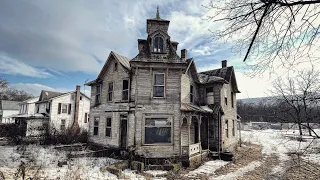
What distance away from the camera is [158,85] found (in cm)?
1510

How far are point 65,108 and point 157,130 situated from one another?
2615 centimetres

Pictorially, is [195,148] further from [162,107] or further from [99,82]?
[99,82]

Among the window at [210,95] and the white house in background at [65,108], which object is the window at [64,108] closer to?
the white house in background at [65,108]

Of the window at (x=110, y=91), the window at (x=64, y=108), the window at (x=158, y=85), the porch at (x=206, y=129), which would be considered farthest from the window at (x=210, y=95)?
the window at (x=64, y=108)

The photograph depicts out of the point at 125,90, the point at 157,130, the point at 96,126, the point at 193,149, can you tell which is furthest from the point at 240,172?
the point at 96,126

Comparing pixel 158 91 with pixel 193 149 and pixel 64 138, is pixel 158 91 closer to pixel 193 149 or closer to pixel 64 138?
pixel 193 149

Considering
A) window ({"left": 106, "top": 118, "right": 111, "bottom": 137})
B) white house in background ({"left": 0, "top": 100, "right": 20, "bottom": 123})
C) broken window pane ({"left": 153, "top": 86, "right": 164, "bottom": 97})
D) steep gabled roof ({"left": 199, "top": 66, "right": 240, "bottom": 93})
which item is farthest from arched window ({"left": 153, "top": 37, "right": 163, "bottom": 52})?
white house in background ({"left": 0, "top": 100, "right": 20, "bottom": 123})

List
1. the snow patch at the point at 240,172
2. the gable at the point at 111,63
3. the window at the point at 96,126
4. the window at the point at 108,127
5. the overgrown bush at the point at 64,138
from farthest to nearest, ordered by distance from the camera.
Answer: the overgrown bush at the point at 64,138, the window at the point at 96,126, the window at the point at 108,127, the gable at the point at 111,63, the snow patch at the point at 240,172

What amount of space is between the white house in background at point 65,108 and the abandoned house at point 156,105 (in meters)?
17.5

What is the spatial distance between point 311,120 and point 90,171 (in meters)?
11.1

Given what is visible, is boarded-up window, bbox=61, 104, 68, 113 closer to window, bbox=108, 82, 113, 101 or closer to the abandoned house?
the abandoned house

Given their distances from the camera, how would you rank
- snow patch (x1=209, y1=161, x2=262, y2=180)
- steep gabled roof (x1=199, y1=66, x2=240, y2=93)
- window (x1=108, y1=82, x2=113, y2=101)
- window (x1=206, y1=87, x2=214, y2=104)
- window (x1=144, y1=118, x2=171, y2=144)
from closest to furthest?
1. snow patch (x1=209, y1=161, x2=262, y2=180)
2. window (x1=144, y1=118, x2=171, y2=144)
3. window (x1=108, y1=82, x2=113, y2=101)
4. window (x1=206, y1=87, x2=214, y2=104)
5. steep gabled roof (x1=199, y1=66, x2=240, y2=93)

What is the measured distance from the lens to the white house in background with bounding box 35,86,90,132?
33.6 m

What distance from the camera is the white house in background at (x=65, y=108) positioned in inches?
1324
